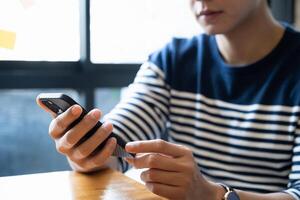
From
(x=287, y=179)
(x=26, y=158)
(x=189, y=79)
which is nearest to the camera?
(x=287, y=179)

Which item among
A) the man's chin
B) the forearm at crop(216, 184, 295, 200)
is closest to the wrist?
the forearm at crop(216, 184, 295, 200)

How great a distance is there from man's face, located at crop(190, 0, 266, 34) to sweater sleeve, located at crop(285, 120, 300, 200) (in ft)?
0.88

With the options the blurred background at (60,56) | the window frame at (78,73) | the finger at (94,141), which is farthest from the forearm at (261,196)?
the window frame at (78,73)

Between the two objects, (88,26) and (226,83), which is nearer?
(226,83)

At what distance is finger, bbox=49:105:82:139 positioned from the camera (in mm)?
667

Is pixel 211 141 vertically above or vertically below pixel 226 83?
below

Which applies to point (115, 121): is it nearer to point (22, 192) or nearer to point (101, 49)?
point (22, 192)

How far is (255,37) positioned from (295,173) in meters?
0.34

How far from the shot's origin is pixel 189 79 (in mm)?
1062

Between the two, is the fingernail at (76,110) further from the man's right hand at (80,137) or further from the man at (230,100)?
the man at (230,100)

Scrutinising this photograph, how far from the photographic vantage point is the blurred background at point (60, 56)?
4.66 ft

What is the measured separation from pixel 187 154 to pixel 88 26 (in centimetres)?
97

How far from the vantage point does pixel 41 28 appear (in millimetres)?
1468

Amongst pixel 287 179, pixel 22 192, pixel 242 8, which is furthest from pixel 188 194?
pixel 242 8
